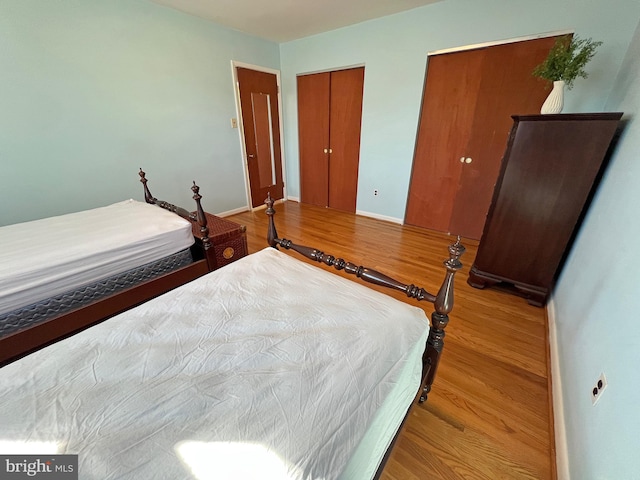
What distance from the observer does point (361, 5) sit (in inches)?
102

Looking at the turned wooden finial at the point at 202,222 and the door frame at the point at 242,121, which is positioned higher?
the door frame at the point at 242,121

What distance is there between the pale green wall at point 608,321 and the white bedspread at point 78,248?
7.53 feet

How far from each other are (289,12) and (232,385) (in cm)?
356

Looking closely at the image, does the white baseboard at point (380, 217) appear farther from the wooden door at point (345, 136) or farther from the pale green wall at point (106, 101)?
the pale green wall at point (106, 101)

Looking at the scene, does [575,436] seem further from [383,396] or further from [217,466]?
[217,466]

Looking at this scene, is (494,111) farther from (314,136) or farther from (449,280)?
(449,280)

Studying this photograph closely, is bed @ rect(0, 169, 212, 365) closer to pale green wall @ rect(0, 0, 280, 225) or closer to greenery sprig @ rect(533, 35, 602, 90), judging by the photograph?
pale green wall @ rect(0, 0, 280, 225)

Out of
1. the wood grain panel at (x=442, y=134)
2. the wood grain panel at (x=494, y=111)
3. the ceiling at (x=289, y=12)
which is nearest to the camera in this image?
the wood grain panel at (x=494, y=111)

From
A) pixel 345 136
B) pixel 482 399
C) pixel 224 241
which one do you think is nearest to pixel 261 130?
pixel 345 136

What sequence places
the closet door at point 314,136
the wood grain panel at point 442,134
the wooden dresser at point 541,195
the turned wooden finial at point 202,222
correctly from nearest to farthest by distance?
the wooden dresser at point 541,195 < the turned wooden finial at point 202,222 < the wood grain panel at point 442,134 < the closet door at point 314,136

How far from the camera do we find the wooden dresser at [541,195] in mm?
1589

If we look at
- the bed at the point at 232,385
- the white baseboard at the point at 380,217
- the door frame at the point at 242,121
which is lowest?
the white baseboard at the point at 380,217

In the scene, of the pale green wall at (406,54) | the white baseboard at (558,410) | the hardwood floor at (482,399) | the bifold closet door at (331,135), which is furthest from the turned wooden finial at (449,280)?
the bifold closet door at (331,135)

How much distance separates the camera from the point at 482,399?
1293 millimetres
